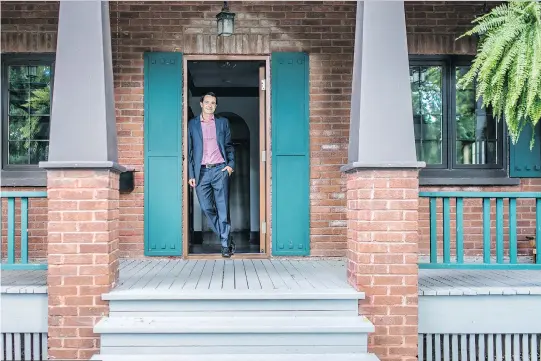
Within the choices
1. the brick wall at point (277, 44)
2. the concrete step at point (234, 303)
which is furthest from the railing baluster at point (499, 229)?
the brick wall at point (277, 44)

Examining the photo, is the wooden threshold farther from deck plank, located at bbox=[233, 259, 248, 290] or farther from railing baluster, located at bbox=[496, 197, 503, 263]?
railing baluster, located at bbox=[496, 197, 503, 263]

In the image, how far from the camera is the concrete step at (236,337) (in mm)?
3725

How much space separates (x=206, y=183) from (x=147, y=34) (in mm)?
1792

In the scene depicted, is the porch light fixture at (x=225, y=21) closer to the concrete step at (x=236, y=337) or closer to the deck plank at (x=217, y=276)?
the deck plank at (x=217, y=276)

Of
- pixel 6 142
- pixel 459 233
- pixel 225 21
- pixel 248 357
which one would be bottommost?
pixel 248 357

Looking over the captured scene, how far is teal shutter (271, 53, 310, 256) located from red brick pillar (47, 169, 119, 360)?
95.2 inches

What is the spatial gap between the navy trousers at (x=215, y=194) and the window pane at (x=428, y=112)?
2251 mm

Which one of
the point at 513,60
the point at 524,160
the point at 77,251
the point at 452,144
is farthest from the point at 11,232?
the point at 524,160

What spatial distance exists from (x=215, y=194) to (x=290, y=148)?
3.27 ft

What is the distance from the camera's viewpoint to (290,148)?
5.95 m

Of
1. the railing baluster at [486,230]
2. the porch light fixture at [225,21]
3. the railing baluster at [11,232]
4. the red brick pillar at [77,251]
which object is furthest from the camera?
the porch light fixture at [225,21]

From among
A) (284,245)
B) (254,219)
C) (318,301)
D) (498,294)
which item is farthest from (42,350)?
(254,219)

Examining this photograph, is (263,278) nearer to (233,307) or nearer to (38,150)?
(233,307)

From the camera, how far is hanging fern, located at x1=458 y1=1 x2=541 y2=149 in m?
4.04
